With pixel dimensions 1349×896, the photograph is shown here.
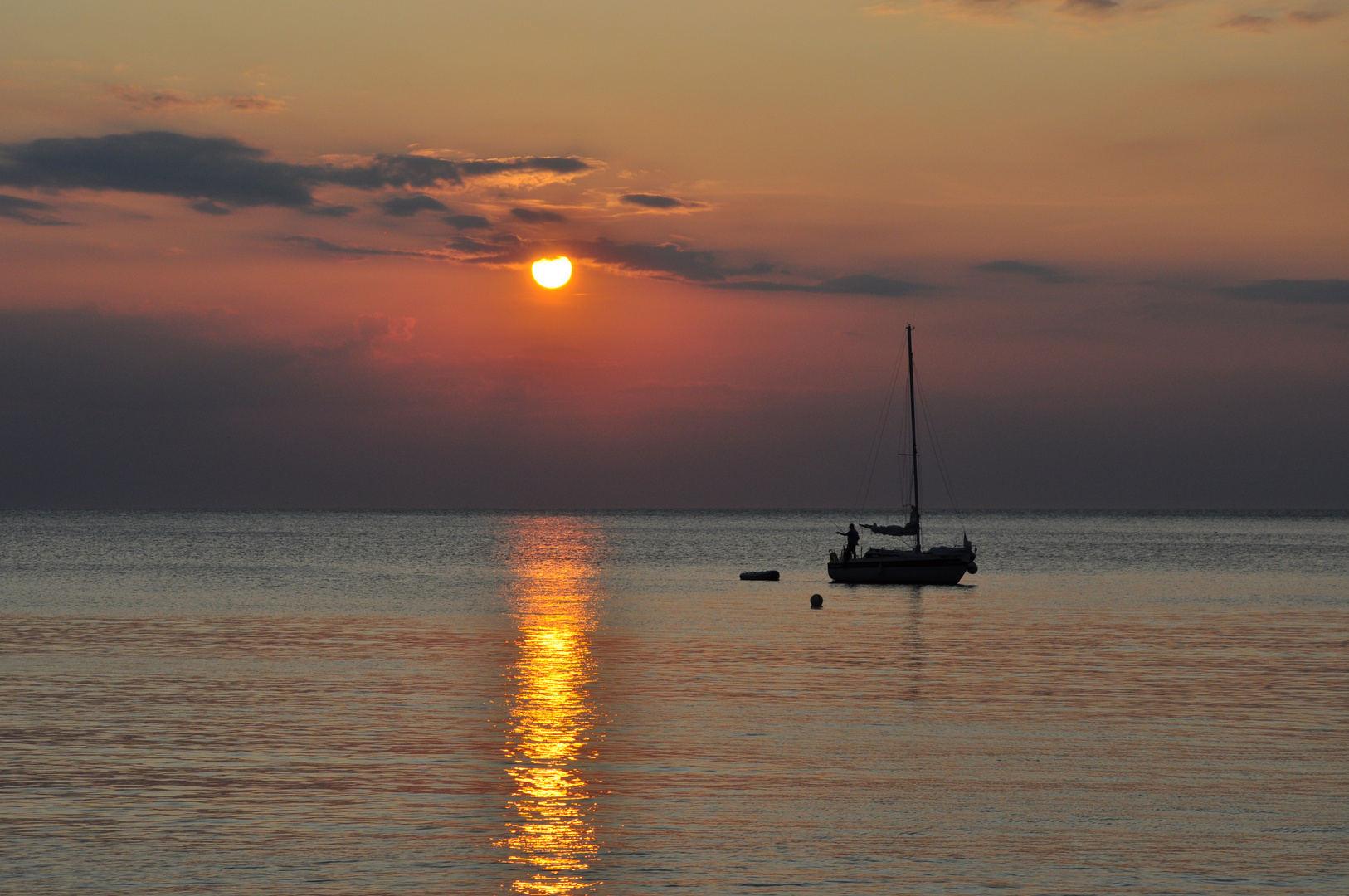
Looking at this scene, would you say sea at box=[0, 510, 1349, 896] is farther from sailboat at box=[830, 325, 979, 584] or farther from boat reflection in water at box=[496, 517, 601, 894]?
sailboat at box=[830, 325, 979, 584]

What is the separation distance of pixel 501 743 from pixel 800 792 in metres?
6.80

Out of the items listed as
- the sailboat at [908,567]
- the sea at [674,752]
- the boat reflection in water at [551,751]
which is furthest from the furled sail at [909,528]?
the boat reflection in water at [551,751]

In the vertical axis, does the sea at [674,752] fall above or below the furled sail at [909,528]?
below

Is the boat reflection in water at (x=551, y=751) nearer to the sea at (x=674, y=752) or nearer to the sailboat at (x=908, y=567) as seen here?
the sea at (x=674, y=752)

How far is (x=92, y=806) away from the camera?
1988 cm

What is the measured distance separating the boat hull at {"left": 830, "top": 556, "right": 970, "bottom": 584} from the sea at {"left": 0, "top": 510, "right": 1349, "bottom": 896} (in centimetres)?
1754

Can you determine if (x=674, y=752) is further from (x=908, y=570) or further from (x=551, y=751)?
(x=908, y=570)

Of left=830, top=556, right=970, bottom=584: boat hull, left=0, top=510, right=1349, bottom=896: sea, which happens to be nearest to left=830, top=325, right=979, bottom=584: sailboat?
left=830, top=556, right=970, bottom=584: boat hull

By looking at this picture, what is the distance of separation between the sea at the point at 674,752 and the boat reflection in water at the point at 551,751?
0.10 m

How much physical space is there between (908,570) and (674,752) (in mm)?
54198

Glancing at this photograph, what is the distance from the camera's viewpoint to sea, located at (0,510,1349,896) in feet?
55.9

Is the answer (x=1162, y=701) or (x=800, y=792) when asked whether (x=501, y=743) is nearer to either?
(x=800, y=792)

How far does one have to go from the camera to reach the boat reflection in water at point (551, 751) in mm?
17281

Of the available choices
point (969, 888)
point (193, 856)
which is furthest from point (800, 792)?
point (193, 856)
